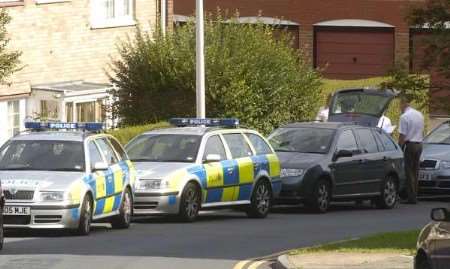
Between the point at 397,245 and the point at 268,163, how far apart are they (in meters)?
6.04

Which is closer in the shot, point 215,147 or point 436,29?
point 436,29

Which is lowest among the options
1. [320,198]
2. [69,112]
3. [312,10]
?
[320,198]

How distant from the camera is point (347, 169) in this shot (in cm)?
2520

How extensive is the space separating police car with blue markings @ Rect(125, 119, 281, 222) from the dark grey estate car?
74cm

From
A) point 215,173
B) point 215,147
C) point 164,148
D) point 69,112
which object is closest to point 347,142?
point 215,147

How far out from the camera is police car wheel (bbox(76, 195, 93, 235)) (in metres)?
19.0

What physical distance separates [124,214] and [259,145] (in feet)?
13.1

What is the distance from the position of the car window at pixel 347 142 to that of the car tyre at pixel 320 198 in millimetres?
893

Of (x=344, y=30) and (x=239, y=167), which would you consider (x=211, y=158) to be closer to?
(x=239, y=167)

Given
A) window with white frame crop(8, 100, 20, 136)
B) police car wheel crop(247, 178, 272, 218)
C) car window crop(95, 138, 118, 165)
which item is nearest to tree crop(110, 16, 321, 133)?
window with white frame crop(8, 100, 20, 136)

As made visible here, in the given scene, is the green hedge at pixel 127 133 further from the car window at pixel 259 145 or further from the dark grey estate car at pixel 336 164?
the car window at pixel 259 145

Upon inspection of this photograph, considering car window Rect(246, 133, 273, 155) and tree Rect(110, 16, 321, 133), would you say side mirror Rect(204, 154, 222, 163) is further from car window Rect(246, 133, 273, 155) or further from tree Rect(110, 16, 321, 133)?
tree Rect(110, 16, 321, 133)

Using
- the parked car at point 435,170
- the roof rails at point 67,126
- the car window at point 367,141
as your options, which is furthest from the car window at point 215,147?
the parked car at point 435,170

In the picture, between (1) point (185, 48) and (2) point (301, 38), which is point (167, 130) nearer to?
(1) point (185, 48)
